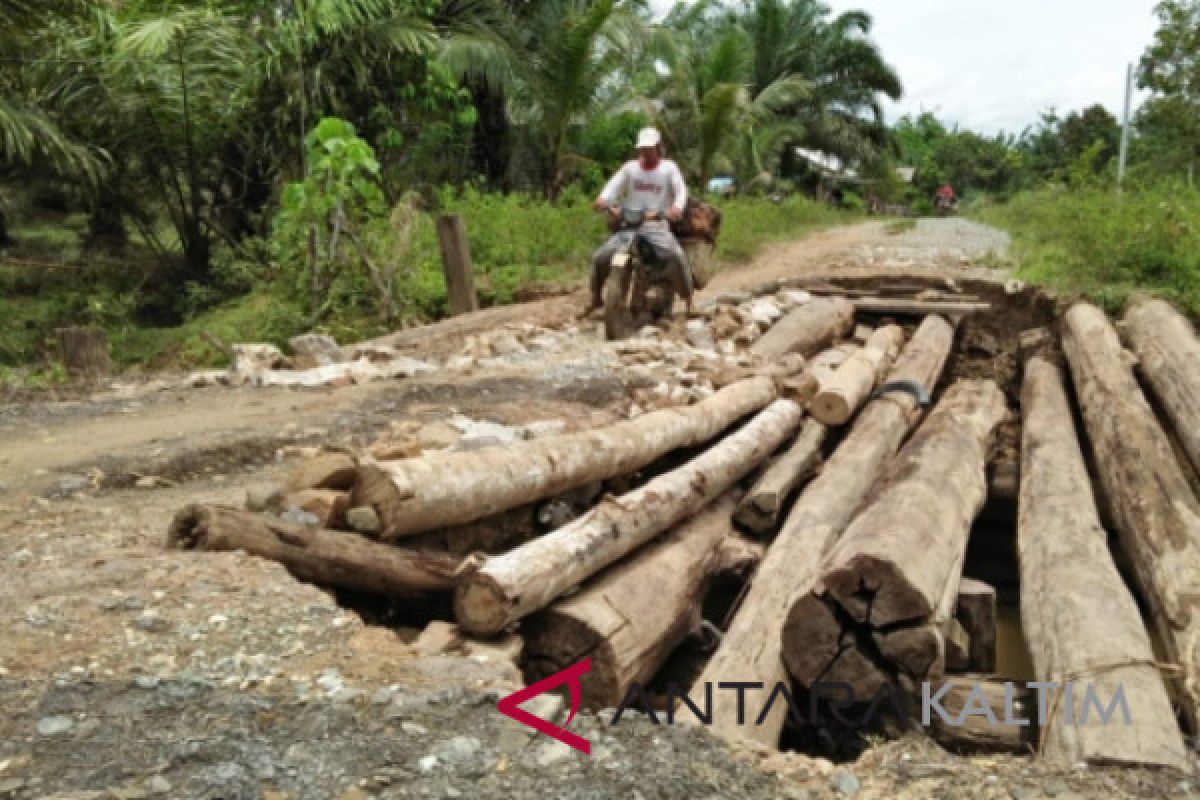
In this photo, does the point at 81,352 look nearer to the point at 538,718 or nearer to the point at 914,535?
the point at 538,718

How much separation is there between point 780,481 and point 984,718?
1.90 m

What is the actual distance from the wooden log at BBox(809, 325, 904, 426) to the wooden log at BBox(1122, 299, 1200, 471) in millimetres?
1614

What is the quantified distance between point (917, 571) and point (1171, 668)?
0.72 metres

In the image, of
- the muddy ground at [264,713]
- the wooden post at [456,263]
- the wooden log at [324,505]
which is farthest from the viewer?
the wooden post at [456,263]

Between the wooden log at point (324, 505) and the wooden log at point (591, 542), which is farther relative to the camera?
the wooden log at point (324, 505)

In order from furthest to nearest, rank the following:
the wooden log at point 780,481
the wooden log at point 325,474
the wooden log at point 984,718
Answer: the wooden log at point 780,481 → the wooden log at point 325,474 → the wooden log at point 984,718

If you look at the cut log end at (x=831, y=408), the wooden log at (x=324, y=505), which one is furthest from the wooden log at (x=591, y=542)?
the cut log end at (x=831, y=408)

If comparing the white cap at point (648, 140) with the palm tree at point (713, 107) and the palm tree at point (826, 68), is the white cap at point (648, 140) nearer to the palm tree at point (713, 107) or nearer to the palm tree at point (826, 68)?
the palm tree at point (713, 107)

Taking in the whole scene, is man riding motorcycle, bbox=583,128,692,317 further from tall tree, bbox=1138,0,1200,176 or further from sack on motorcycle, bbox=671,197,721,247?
tall tree, bbox=1138,0,1200,176

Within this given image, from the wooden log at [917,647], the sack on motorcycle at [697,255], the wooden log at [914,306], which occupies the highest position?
the sack on motorcycle at [697,255]

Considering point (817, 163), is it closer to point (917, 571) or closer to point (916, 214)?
point (916, 214)

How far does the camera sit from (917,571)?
2.91 metres

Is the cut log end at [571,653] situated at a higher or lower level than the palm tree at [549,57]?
lower

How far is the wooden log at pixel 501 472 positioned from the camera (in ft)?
9.91
